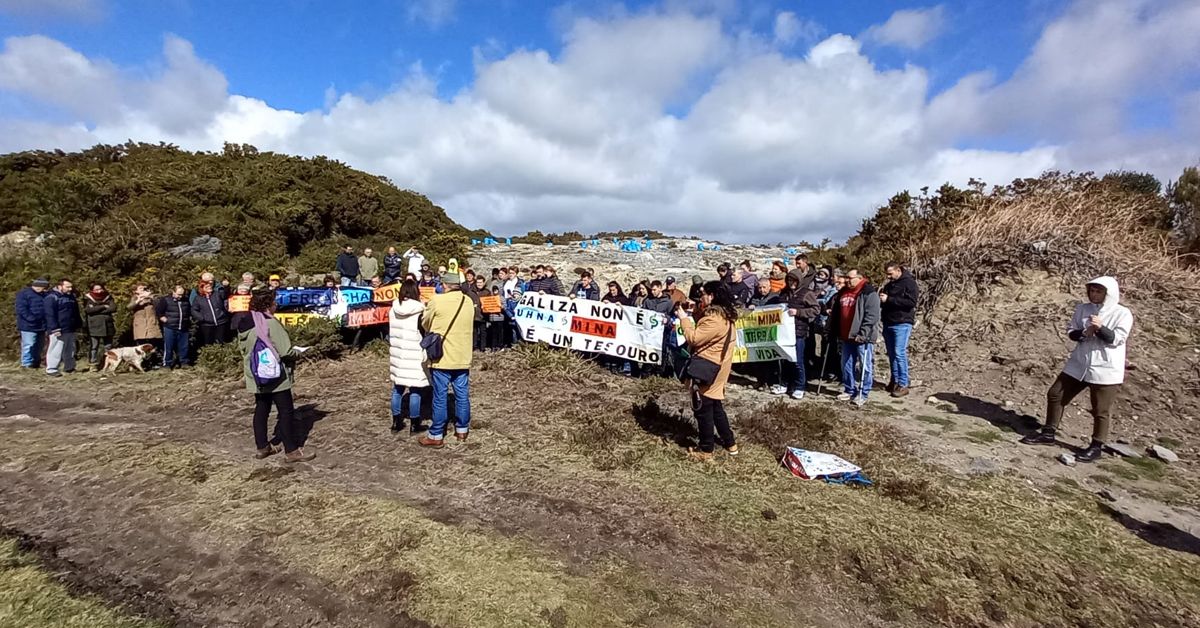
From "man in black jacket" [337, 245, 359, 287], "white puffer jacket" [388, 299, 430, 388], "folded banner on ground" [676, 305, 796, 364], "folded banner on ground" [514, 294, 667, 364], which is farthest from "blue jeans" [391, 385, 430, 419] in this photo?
"man in black jacket" [337, 245, 359, 287]

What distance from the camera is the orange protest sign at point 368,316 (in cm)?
1093

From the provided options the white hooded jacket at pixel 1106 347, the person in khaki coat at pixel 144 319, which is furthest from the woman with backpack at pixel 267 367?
the white hooded jacket at pixel 1106 347

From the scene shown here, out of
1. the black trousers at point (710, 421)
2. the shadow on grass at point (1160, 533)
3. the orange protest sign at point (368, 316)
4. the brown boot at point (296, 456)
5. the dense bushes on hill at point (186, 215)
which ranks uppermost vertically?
the dense bushes on hill at point (186, 215)

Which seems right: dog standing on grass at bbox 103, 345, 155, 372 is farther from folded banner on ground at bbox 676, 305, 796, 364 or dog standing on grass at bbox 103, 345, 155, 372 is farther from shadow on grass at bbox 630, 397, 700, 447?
folded banner on ground at bbox 676, 305, 796, 364

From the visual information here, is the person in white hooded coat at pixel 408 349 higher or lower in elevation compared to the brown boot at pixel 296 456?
higher

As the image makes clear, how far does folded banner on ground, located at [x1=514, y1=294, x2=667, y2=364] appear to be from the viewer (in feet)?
32.0

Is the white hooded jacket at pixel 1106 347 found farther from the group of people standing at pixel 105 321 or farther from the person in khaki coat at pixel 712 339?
the group of people standing at pixel 105 321

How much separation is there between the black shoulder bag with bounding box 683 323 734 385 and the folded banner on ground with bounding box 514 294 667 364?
13.2ft

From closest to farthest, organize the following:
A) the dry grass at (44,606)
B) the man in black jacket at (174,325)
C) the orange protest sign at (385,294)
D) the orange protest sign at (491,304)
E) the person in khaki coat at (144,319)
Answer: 1. the dry grass at (44,606)
2. the man in black jacket at (174,325)
3. the person in khaki coat at (144,319)
4. the orange protest sign at (491,304)
5. the orange protest sign at (385,294)

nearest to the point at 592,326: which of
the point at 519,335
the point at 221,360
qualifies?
the point at 519,335

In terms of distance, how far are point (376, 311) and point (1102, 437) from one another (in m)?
11.6

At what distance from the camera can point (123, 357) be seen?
10234 mm

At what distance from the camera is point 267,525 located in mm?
4449

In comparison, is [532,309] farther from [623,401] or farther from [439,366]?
[439,366]
